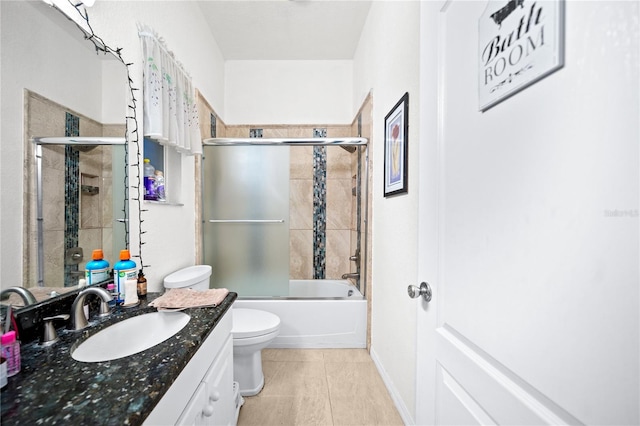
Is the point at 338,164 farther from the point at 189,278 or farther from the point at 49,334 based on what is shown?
the point at 49,334

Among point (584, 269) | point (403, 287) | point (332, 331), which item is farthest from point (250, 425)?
point (584, 269)

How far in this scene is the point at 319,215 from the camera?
3100 millimetres

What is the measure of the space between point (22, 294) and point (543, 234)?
1363 millimetres

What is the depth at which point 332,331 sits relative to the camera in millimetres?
2232

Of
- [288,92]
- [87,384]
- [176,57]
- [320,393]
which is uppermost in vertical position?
[288,92]

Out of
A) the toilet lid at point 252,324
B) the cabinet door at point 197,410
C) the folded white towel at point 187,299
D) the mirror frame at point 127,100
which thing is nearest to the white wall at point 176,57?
the mirror frame at point 127,100

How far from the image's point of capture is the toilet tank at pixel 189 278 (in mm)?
1580

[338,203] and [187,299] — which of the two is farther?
[338,203]

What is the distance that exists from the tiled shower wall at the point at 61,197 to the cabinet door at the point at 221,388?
24.6 inches

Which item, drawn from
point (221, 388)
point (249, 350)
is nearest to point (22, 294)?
point (221, 388)

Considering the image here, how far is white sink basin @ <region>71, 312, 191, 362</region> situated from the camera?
0.84 metres

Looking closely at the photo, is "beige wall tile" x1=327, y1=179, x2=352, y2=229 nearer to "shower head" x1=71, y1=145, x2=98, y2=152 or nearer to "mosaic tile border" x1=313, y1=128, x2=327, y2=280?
"mosaic tile border" x1=313, y1=128, x2=327, y2=280

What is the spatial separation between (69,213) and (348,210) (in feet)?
8.12

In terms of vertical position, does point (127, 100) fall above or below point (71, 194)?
above
